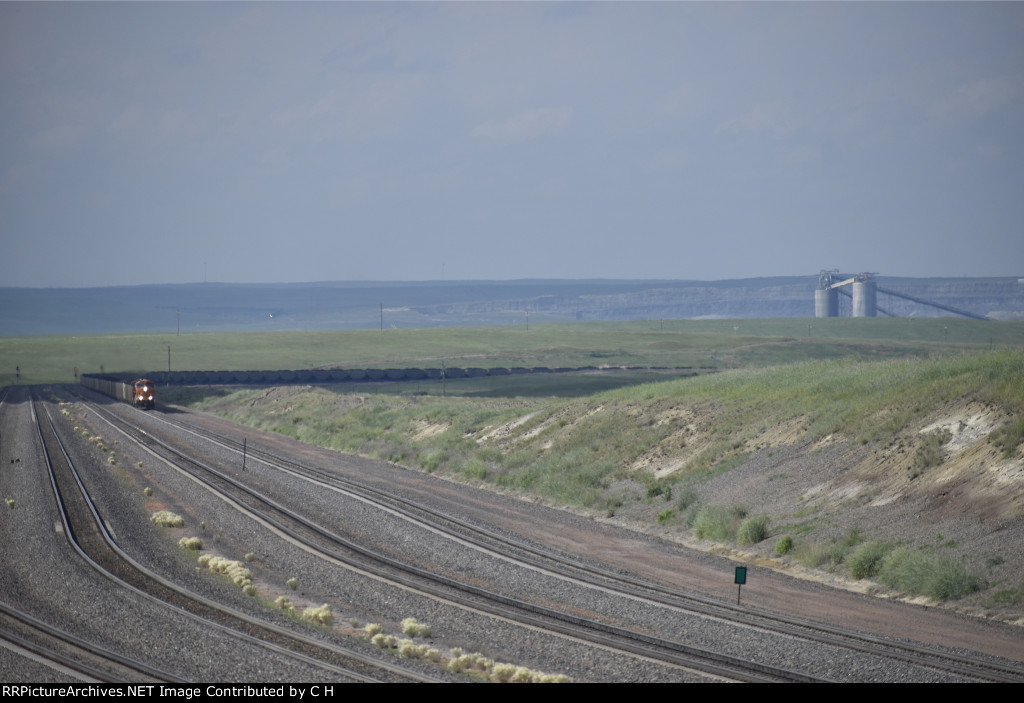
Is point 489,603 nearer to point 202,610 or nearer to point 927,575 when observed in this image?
point 202,610

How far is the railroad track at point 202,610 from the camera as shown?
52.2 feet

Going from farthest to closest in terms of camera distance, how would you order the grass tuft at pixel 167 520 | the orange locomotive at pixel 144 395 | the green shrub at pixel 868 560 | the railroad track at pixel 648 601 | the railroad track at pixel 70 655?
the orange locomotive at pixel 144 395 < the grass tuft at pixel 167 520 < the green shrub at pixel 868 560 < the railroad track at pixel 648 601 < the railroad track at pixel 70 655

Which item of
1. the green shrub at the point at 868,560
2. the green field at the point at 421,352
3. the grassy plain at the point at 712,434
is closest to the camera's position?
the green shrub at the point at 868,560

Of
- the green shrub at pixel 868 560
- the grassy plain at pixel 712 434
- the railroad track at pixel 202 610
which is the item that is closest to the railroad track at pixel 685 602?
the grassy plain at pixel 712 434

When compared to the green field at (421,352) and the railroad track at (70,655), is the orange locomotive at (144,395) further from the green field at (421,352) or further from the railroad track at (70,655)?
the railroad track at (70,655)

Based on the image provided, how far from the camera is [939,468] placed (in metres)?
26.5

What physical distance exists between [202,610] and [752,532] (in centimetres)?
1449

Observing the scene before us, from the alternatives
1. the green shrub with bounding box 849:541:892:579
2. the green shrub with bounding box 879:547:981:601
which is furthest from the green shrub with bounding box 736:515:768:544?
the green shrub with bounding box 879:547:981:601

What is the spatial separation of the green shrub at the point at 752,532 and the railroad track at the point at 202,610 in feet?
44.5

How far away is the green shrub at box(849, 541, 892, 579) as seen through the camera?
75.3ft

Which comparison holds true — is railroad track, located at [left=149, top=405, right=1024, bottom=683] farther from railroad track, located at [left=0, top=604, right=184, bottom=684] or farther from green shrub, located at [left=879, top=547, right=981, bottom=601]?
railroad track, located at [left=0, top=604, right=184, bottom=684]

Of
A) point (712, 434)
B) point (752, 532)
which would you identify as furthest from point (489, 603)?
point (712, 434)

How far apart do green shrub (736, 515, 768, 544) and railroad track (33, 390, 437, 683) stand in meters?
13.6
